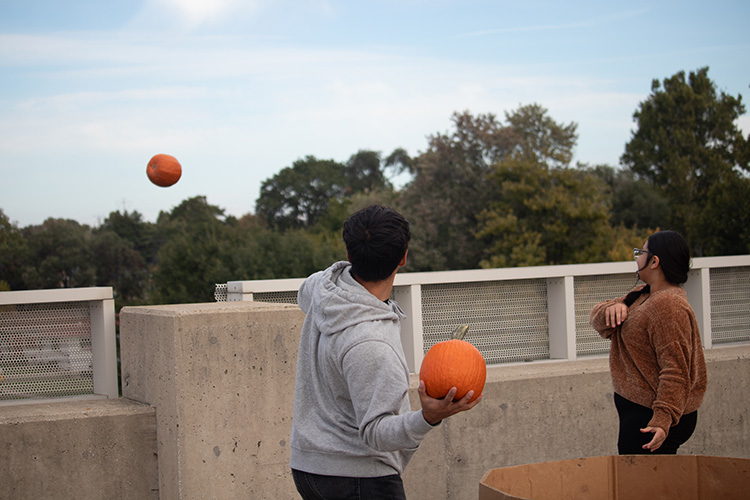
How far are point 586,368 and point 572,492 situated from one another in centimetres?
261

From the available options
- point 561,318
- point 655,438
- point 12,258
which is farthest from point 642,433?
point 12,258

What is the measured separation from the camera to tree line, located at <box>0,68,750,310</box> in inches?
Result: 1996

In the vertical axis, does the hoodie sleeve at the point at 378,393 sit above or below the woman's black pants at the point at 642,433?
above

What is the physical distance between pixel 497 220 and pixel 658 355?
47202 millimetres

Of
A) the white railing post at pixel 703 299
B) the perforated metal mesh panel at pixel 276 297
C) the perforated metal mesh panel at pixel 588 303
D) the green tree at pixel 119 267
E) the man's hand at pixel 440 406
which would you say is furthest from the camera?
the green tree at pixel 119 267

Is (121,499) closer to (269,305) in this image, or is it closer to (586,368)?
(269,305)

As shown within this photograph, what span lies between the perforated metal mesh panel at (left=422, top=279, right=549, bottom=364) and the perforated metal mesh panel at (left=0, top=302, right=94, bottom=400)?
7.65ft

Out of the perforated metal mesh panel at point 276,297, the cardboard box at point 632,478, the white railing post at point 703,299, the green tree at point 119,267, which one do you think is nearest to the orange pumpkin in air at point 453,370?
the cardboard box at point 632,478

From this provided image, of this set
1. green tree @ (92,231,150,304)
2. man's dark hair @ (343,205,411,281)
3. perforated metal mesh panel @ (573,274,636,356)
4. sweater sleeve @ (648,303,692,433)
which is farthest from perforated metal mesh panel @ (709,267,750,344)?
green tree @ (92,231,150,304)

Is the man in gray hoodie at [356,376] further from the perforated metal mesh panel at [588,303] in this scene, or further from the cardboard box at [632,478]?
the perforated metal mesh panel at [588,303]

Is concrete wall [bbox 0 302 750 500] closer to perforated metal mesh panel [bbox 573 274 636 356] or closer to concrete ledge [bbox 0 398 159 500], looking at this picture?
concrete ledge [bbox 0 398 159 500]

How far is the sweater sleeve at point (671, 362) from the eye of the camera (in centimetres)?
342

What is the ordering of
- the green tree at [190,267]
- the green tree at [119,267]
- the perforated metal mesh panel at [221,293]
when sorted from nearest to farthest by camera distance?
1. the perforated metal mesh panel at [221,293]
2. the green tree at [190,267]
3. the green tree at [119,267]

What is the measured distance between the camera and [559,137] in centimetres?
6419
